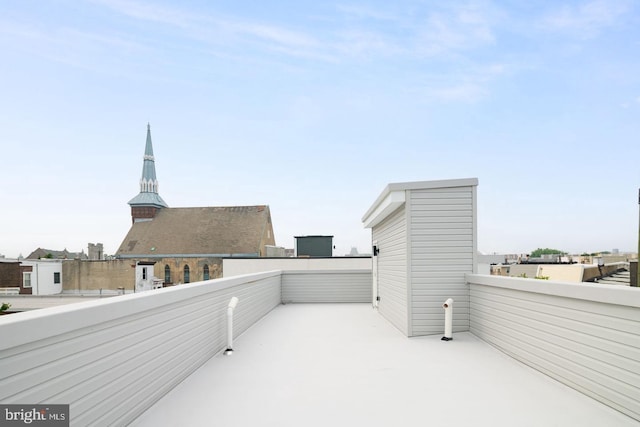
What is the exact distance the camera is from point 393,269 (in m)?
7.34

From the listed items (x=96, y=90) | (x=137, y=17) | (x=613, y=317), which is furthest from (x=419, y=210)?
(x=96, y=90)

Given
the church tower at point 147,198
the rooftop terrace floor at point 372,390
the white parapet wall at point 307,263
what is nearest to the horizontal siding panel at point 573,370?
the rooftop terrace floor at point 372,390

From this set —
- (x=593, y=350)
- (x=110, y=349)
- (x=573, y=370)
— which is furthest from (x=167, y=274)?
(x=593, y=350)

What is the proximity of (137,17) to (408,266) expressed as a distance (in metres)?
10.7

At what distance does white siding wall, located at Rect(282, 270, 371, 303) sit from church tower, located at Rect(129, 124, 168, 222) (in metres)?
39.9

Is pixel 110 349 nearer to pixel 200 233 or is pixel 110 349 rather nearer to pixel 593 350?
pixel 593 350

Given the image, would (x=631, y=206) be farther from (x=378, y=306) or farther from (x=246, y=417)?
(x=246, y=417)

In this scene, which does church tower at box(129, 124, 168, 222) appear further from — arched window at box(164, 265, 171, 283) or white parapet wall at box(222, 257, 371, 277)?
white parapet wall at box(222, 257, 371, 277)

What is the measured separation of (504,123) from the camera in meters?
12.0

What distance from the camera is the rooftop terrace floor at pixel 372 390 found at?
9.61ft

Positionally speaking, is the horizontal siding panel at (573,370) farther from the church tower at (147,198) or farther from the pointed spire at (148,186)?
A: the pointed spire at (148,186)

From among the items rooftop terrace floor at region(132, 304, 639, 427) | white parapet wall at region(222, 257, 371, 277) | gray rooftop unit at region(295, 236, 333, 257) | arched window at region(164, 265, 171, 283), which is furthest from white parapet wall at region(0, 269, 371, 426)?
arched window at region(164, 265, 171, 283)

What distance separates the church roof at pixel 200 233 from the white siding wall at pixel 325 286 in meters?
27.2

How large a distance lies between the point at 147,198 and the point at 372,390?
49.6 m
